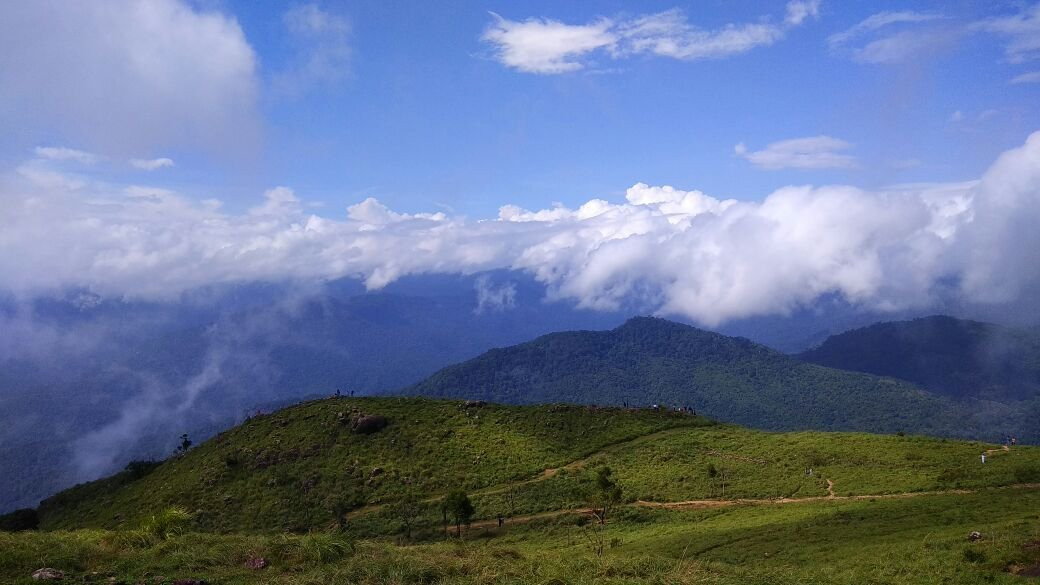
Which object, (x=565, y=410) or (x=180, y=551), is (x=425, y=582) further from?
(x=565, y=410)

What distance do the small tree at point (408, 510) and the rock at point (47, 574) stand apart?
36.2m

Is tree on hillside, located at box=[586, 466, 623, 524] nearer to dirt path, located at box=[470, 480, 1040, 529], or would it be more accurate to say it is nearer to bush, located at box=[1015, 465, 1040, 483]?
dirt path, located at box=[470, 480, 1040, 529]

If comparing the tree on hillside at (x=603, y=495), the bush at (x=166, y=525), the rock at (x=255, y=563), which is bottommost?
the tree on hillside at (x=603, y=495)

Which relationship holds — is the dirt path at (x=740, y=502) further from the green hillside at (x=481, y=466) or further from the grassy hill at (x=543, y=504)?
the green hillside at (x=481, y=466)

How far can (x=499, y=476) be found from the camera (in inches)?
2581

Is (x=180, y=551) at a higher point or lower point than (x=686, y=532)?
higher

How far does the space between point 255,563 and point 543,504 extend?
40.9m

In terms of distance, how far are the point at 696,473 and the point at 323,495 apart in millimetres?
40180

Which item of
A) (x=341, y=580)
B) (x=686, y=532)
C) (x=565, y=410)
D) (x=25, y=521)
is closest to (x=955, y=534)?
(x=686, y=532)

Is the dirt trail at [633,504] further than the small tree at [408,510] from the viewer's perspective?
No

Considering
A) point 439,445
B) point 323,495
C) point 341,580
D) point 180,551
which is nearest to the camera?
point 341,580

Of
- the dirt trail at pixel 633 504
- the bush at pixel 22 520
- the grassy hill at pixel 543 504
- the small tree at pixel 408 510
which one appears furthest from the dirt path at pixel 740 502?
the bush at pixel 22 520

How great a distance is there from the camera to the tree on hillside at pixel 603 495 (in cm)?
4269

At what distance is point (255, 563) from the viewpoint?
17859 millimetres
